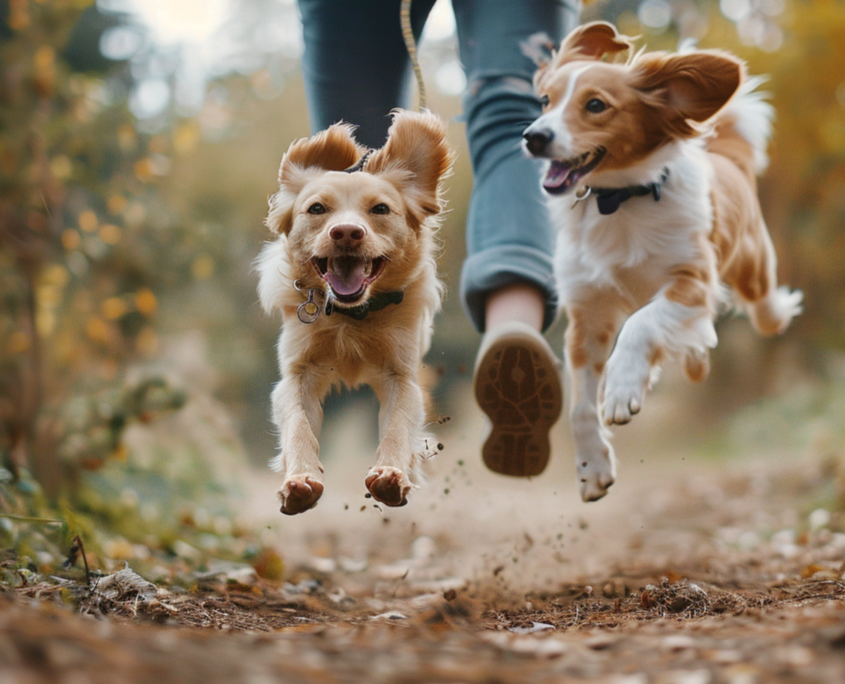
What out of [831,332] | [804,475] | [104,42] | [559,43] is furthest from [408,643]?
[831,332]

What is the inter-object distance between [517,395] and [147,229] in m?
4.27

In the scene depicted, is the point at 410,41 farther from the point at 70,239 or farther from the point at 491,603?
the point at 70,239

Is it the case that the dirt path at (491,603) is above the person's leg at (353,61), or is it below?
below

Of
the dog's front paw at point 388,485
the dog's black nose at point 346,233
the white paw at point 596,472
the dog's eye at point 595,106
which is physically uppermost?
the dog's eye at point 595,106

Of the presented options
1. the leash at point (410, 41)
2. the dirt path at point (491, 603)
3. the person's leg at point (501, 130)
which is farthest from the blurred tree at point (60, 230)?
the leash at point (410, 41)

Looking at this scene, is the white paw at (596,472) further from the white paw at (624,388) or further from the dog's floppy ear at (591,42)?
the dog's floppy ear at (591,42)

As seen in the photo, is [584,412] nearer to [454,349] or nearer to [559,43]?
[454,349]

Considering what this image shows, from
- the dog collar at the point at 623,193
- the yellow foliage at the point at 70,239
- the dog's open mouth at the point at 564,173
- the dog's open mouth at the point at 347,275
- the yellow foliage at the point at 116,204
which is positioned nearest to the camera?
the dog's open mouth at the point at 347,275

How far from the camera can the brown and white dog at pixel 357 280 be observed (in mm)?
2318

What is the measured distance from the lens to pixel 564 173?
300cm

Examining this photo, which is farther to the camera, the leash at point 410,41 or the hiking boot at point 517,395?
the hiking boot at point 517,395

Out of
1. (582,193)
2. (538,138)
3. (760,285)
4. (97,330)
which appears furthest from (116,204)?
(760,285)

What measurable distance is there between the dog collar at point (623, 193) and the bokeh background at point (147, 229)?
A: 70 centimetres

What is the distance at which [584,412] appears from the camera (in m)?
3.35
